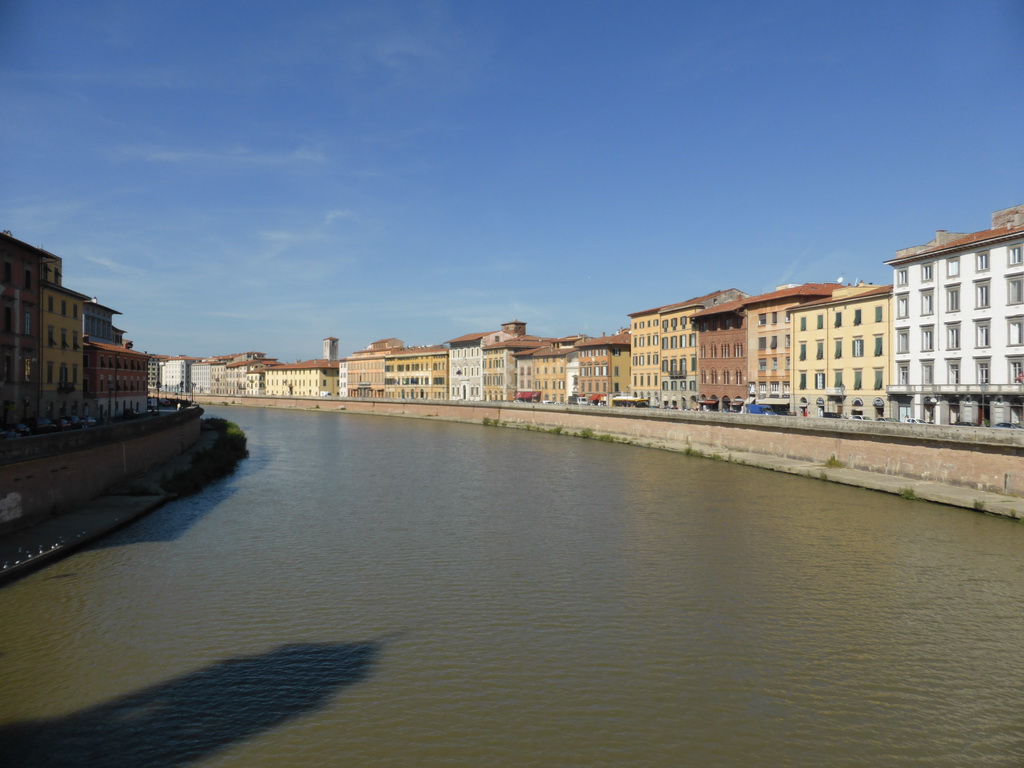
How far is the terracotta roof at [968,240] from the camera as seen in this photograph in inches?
1537

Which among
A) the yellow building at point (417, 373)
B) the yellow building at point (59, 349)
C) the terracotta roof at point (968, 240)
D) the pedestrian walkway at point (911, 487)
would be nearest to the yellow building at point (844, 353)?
the terracotta roof at point (968, 240)

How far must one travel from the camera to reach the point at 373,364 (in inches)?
5458

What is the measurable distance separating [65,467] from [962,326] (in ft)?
144

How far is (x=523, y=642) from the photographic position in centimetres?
1416

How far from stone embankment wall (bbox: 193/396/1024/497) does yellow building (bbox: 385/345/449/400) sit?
1892 inches

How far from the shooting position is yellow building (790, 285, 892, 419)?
48.4 m

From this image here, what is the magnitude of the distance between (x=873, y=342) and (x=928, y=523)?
26917mm

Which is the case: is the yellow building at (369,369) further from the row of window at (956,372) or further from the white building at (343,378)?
the row of window at (956,372)

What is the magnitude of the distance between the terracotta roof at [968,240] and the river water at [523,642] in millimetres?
20706

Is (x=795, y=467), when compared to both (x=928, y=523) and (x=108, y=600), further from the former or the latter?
(x=108, y=600)

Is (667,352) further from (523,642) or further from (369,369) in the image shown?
(369,369)

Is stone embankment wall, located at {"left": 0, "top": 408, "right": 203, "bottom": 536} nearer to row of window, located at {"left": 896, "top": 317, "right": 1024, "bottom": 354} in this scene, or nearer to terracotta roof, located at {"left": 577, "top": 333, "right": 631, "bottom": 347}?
row of window, located at {"left": 896, "top": 317, "right": 1024, "bottom": 354}

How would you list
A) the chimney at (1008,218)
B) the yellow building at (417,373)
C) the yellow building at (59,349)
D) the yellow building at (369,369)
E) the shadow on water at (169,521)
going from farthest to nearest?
the yellow building at (369,369)
the yellow building at (417,373)
the chimney at (1008,218)
the yellow building at (59,349)
the shadow on water at (169,521)

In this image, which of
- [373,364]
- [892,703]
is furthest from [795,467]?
[373,364]
